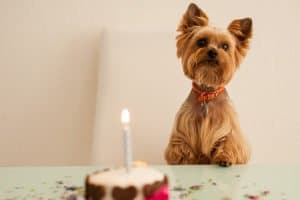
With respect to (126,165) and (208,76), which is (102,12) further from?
(126,165)

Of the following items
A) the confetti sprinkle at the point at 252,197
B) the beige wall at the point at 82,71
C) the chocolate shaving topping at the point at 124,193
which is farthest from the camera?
the beige wall at the point at 82,71

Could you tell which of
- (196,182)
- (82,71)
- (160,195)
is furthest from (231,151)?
(82,71)

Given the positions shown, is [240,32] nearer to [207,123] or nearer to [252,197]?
[207,123]

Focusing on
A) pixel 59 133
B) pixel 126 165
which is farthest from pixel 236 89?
pixel 126 165

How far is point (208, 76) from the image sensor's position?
3.81ft

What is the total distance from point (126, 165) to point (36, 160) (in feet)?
4.21

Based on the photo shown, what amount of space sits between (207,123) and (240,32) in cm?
→ 25

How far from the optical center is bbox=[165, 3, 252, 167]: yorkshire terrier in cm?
116

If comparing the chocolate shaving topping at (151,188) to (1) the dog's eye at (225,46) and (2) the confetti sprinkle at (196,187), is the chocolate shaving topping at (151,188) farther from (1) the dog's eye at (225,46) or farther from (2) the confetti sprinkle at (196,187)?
(1) the dog's eye at (225,46)

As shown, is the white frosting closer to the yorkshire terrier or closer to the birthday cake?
the birthday cake

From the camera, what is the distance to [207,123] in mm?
1166

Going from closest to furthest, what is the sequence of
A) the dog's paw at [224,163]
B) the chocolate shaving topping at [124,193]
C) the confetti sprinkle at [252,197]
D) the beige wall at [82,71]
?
1. the chocolate shaving topping at [124,193]
2. the confetti sprinkle at [252,197]
3. the dog's paw at [224,163]
4. the beige wall at [82,71]

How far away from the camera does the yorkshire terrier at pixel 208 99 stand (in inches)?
45.6

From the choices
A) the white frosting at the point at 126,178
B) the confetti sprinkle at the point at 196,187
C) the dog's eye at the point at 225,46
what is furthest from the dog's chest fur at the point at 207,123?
the white frosting at the point at 126,178
